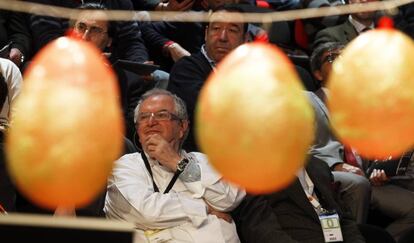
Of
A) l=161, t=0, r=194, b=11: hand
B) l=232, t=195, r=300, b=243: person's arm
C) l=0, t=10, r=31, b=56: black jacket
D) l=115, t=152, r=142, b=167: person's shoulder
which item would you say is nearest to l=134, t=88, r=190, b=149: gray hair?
l=115, t=152, r=142, b=167: person's shoulder

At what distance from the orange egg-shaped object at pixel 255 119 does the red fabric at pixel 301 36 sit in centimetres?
388

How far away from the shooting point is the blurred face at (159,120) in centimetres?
421

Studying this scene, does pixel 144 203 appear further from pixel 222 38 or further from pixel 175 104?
pixel 222 38

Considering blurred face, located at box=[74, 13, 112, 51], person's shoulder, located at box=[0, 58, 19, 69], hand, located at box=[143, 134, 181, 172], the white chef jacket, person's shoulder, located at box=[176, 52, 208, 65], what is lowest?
the white chef jacket

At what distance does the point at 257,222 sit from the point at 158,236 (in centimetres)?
49

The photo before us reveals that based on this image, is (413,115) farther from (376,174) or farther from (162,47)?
(162,47)

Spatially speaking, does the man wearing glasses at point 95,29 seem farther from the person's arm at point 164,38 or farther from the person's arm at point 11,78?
the person's arm at point 164,38

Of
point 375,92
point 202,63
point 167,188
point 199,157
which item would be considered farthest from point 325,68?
point 375,92

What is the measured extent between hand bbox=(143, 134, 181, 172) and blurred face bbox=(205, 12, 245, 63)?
27.0 inches

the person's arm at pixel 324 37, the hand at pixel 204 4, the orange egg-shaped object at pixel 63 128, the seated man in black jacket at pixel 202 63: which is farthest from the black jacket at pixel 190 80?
the orange egg-shaped object at pixel 63 128

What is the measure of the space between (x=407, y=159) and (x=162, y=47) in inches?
59.6

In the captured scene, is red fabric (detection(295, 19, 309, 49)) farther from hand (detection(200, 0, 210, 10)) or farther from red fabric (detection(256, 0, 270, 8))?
hand (detection(200, 0, 210, 10))

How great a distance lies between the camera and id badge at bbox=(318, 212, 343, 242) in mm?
4348

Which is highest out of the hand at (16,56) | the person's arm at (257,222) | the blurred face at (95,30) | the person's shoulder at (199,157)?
the blurred face at (95,30)
